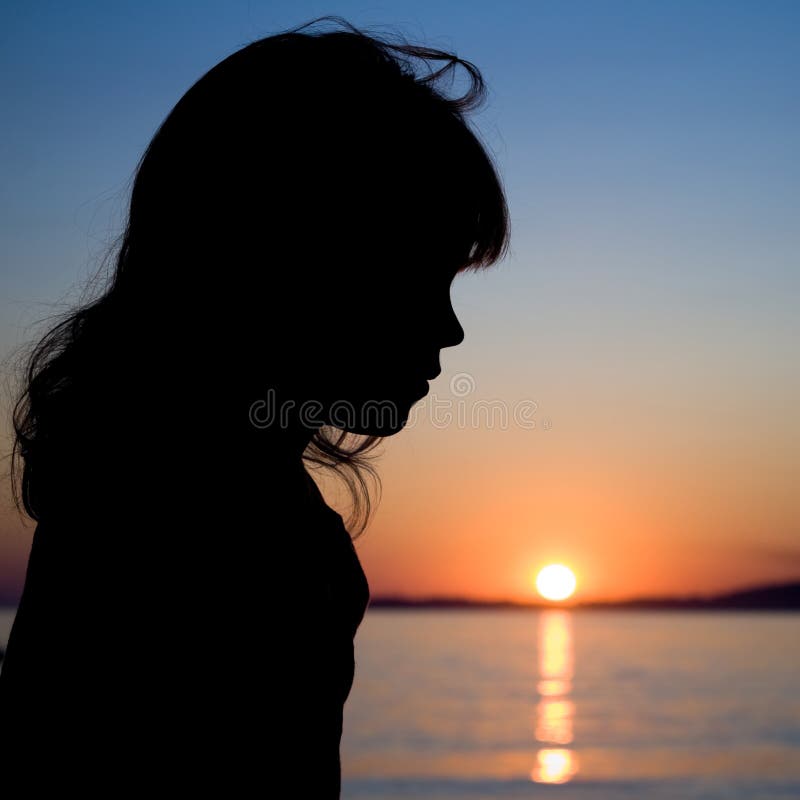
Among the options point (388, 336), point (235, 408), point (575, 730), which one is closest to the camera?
point (235, 408)

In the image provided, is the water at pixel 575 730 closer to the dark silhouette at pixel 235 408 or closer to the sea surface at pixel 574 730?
the sea surface at pixel 574 730

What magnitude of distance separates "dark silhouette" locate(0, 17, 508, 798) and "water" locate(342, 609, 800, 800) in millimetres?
17065

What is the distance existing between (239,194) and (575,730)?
90.8ft

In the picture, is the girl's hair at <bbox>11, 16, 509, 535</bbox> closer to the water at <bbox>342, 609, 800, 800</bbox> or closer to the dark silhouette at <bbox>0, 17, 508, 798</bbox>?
the dark silhouette at <bbox>0, 17, 508, 798</bbox>

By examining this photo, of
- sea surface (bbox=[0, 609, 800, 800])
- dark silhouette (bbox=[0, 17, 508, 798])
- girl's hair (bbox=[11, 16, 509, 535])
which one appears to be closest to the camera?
dark silhouette (bbox=[0, 17, 508, 798])

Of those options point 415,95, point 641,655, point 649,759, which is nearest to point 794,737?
point 649,759

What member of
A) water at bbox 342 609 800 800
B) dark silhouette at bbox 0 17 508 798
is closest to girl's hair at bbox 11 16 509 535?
dark silhouette at bbox 0 17 508 798

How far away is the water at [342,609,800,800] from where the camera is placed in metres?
18.6

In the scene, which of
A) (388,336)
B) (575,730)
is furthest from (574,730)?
(388,336)

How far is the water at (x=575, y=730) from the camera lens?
18.6m

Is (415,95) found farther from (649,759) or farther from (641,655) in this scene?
(641,655)

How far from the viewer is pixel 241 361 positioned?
134cm

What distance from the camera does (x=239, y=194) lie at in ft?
4.66

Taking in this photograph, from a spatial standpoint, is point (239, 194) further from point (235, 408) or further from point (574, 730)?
point (574, 730)
